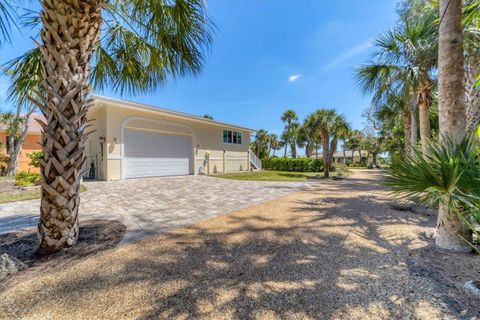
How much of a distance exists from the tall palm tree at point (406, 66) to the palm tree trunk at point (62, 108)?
7.64 metres

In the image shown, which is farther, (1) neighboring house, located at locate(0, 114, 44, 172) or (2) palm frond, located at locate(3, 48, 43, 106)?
(1) neighboring house, located at locate(0, 114, 44, 172)

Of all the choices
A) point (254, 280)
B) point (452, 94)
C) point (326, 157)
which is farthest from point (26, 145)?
point (452, 94)

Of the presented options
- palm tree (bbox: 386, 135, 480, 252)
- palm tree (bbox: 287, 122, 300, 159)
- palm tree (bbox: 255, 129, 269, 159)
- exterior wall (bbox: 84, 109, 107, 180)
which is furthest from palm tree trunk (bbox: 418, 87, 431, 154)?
palm tree (bbox: 255, 129, 269, 159)

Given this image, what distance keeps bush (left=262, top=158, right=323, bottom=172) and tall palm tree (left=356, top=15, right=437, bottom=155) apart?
1603 cm

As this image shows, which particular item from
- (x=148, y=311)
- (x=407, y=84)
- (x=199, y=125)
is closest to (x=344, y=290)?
(x=148, y=311)

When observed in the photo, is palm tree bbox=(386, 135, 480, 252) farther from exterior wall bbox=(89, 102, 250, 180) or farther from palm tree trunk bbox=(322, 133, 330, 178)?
palm tree trunk bbox=(322, 133, 330, 178)

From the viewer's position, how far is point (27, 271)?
257 centimetres

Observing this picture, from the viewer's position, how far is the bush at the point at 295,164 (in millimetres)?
22938

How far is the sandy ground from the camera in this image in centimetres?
191

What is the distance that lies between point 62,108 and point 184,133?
11.8 metres

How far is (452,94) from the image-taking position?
10.7ft

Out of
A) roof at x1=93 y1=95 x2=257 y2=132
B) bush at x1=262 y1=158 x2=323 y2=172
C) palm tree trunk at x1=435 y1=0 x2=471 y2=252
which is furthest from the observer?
bush at x1=262 y1=158 x2=323 y2=172

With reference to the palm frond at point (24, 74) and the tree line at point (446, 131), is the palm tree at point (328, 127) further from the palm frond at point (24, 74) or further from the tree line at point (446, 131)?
the palm frond at point (24, 74)

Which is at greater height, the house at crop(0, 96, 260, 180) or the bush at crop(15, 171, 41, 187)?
the house at crop(0, 96, 260, 180)
